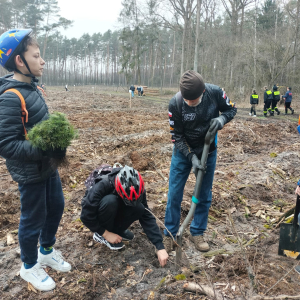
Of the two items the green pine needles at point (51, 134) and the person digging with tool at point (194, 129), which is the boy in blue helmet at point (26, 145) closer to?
the green pine needles at point (51, 134)

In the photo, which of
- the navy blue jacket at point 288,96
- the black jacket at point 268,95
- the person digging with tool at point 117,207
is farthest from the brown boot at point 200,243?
the navy blue jacket at point 288,96

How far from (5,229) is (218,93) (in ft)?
11.4

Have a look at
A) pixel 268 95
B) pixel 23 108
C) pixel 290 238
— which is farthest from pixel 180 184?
pixel 268 95

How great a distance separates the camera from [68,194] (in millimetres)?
5035

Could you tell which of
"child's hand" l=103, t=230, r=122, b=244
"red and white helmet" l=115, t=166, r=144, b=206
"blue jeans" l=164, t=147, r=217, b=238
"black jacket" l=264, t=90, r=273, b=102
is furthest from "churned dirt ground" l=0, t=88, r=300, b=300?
"black jacket" l=264, t=90, r=273, b=102

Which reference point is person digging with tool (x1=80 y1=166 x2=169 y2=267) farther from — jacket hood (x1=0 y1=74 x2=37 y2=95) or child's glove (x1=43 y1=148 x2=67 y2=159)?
jacket hood (x1=0 y1=74 x2=37 y2=95)

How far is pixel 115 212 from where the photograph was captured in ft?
9.68

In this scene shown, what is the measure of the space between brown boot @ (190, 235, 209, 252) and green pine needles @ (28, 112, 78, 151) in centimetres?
205

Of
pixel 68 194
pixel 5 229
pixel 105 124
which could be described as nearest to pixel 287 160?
pixel 68 194

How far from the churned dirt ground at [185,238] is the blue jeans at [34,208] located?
0.52 metres

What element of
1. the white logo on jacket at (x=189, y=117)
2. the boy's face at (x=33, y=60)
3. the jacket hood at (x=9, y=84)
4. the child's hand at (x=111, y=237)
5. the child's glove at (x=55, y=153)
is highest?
the boy's face at (x=33, y=60)

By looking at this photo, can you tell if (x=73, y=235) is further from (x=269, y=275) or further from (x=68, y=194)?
(x=269, y=275)

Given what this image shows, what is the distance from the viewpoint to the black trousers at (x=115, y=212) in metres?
2.88

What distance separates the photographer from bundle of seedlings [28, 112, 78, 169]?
87.4 inches
